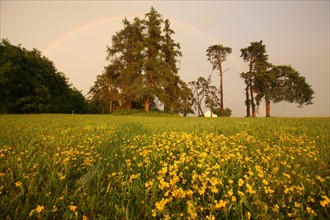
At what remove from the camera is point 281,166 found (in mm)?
2828

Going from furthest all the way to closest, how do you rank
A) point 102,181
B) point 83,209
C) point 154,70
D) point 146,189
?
point 154,70 < point 102,181 < point 146,189 < point 83,209

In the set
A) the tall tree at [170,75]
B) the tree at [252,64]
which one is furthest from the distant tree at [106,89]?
the tree at [252,64]

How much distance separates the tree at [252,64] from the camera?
4459 cm

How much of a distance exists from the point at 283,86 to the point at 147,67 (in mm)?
32098

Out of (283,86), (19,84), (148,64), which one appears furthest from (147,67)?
(283,86)

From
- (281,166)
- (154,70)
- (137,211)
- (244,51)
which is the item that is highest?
(244,51)

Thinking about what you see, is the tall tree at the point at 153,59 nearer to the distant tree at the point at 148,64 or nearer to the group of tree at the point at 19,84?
the distant tree at the point at 148,64

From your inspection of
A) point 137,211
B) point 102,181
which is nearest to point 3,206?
point 102,181

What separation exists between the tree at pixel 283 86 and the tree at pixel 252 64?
4.90 ft

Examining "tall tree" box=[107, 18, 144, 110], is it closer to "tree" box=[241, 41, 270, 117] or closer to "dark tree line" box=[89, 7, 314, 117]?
"dark tree line" box=[89, 7, 314, 117]

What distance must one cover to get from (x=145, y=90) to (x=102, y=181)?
104ft

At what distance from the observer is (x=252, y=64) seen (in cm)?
4606

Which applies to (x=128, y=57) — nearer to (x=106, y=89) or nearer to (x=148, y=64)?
(x=148, y=64)

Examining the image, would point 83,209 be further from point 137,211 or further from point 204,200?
point 204,200
